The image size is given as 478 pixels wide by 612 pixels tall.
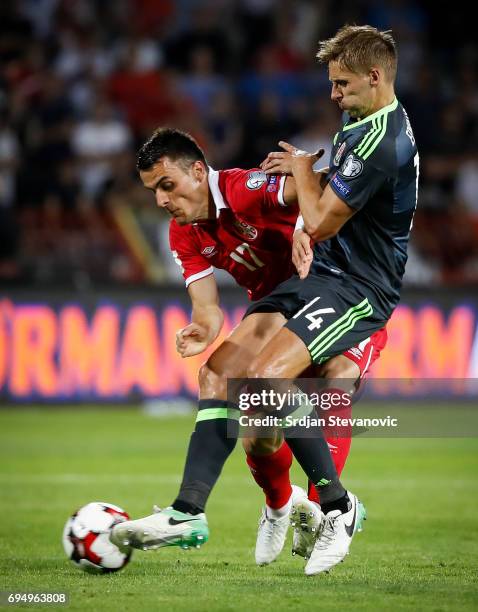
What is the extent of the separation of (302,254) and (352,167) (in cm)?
48

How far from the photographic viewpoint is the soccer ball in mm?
5121

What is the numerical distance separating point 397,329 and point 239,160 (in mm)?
2972

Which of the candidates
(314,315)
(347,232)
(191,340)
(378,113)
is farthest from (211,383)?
(378,113)

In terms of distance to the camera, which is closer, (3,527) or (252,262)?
(252,262)

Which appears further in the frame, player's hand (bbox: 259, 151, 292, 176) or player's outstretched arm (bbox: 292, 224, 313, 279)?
player's hand (bbox: 259, 151, 292, 176)

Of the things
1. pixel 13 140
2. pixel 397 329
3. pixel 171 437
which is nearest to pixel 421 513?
pixel 171 437

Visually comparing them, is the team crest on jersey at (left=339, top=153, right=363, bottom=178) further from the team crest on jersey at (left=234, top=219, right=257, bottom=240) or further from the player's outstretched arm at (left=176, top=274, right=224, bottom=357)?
the player's outstretched arm at (left=176, top=274, right=224, bottom=357)

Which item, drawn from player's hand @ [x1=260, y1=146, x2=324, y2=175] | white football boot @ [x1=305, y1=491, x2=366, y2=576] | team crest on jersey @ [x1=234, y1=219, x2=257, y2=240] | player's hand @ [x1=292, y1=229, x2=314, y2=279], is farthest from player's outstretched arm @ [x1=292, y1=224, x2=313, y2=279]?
white football boot @ [x1=305, y1=491, x2=366, y2=576]

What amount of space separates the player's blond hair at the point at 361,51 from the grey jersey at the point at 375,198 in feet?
0.70

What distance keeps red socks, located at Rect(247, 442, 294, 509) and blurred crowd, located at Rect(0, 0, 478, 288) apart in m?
7.45

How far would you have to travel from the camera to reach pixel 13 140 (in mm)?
13766

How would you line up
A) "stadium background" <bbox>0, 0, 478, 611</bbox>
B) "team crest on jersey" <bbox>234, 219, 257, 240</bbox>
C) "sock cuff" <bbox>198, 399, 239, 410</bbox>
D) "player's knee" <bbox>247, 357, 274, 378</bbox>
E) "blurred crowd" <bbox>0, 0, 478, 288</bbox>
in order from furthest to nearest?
"blurred crowd" <bbox>0, 0, 478, 288</bbox> → "stadium background" <bbox>0, 0, 478, 611</bbox> → "team crest on jersey" <bbox>234, 219, 257, 240</bbox> → "sock cuff" <bbox>198, 399, 239, 410</bbox> → "player's knee" <bbox>247, 357, 274, 378</bbox>

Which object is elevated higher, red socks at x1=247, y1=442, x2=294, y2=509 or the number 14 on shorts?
the number 14 on shorts

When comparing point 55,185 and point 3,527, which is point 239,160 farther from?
point 3,527
